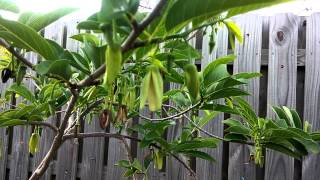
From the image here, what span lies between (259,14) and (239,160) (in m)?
0.79

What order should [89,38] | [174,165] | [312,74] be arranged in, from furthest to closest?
1. [174,165]
2. [312,74]
3. [89,38]

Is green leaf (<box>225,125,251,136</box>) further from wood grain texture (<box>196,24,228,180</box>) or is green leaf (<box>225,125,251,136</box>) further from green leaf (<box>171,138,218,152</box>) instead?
wood grain texture (<box>196,24,228,180</box>)

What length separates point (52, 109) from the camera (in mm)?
1186

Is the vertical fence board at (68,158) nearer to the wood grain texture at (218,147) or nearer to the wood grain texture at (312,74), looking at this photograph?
the wood grain texture at (218,147)

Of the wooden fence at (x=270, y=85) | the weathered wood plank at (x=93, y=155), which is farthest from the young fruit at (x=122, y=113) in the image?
the weathered wood plank at (x=93, y=155)

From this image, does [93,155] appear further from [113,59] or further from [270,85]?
[113,59]

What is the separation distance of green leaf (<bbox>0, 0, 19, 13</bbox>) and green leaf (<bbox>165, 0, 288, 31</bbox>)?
453 mm

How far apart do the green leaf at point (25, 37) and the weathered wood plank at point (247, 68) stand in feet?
5.01

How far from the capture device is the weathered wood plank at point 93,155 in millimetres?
2531

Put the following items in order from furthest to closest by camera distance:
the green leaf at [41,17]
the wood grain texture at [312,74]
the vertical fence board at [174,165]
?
the vertical fence board at [174,165] < the wood grain texture at [312,74] < the green leaf at [41,17]

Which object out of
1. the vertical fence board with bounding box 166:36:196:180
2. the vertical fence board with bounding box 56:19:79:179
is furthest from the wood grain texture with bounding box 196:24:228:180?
the vertical fence board with bounding box 56:19:79:179

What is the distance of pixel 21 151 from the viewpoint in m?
2.79

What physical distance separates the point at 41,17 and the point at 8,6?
Answer: 0.32 feet

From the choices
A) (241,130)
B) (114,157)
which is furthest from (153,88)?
(114,157)
